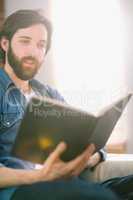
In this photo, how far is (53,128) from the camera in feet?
3.22

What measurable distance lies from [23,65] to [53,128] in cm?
37

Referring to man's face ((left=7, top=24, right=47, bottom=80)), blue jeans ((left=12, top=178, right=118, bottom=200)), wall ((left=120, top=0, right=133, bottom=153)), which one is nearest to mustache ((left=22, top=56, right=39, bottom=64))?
man's face ((left=7, top=24, right=47, bottom=80))

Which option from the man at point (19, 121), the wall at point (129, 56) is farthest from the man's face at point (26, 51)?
the wall at point (129, 56)

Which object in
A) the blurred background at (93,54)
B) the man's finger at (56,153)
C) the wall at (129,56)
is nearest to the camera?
the man's finger at (56,153)

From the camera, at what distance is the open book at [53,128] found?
947 mm

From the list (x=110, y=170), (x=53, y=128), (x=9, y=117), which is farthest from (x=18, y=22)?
(x=110, y=170)

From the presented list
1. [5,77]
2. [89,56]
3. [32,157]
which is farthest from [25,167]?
[89,56]

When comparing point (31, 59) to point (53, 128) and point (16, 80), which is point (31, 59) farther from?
point (53, 128)

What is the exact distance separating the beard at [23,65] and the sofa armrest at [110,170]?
1.27 ft

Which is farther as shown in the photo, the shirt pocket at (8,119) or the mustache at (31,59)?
the mustache at (31,59)

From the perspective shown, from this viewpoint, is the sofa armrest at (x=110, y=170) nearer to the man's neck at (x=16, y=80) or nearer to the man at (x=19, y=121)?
the man at (x=19, y=121)

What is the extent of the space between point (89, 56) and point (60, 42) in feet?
0.55

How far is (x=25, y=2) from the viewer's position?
1683 mm

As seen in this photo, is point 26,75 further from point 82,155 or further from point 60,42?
point 60,42
